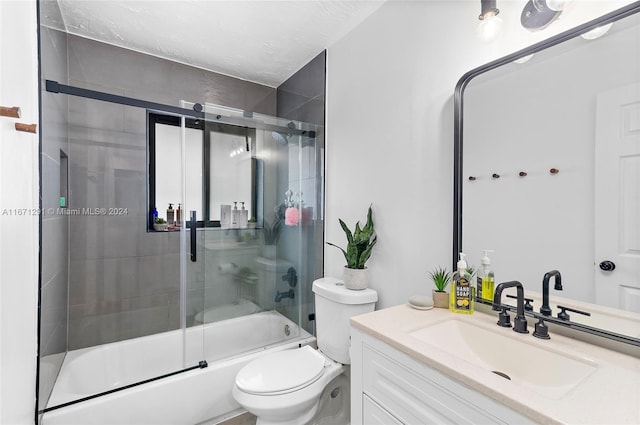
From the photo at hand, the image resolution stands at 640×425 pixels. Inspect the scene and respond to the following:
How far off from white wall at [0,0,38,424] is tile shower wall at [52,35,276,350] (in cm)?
77

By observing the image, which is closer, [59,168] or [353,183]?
[59,168]

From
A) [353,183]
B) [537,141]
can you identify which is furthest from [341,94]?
[537,141]

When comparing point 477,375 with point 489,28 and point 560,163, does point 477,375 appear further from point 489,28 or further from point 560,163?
point 489,28

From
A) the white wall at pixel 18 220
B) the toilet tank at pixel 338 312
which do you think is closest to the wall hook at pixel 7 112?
the white wall at pixel 18 220

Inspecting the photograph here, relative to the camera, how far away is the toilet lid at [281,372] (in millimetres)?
1415

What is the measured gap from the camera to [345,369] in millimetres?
1704

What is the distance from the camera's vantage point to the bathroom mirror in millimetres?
876

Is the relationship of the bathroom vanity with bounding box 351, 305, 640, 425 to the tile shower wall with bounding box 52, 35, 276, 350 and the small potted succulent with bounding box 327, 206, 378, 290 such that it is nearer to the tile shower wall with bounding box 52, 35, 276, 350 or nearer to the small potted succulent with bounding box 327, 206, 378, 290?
the small potted succulent with bounding box 327, 206, 378, 290

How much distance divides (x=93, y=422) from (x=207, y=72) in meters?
2.35

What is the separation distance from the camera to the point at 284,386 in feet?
4.66

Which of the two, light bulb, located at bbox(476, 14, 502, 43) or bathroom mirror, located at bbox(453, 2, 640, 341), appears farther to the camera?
light bulb, located at bbox(476, 14, 502, 43)

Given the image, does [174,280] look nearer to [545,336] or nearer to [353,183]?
[353,183]

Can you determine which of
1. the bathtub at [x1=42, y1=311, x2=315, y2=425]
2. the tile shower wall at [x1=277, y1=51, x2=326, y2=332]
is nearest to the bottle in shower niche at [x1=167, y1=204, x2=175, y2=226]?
the bathtub at [x1=42, y1=311, x2=315, y2=425]

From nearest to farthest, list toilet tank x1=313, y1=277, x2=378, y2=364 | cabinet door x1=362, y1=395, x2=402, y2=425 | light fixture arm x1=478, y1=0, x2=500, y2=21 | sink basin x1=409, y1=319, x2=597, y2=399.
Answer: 1. sink basin x1=409, y1=319, x2=597, y2=399
2. cabinet door x1=362, y1=395, x2=402, y2=425
3. light fixture arm x1=478, y1=0, x2=500, y2=21
4. toilet tank x1=313, y1=277, x2=378, y2=364
